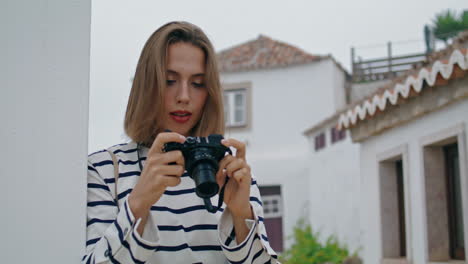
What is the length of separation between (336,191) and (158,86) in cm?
1175

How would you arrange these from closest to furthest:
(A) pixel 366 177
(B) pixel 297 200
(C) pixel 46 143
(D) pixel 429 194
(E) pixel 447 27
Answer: (C) pixel 46 143
(D) pixel 429 194
(A) pixel 366 177
(B) pixel 297 200
(E) pixel 447 27

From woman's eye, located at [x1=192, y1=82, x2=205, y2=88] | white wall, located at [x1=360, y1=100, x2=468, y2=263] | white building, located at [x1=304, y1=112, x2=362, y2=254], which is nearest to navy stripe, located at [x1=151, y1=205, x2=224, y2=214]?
woman's eye, located at [x1=192, y1=82, x2=205, y2=88]

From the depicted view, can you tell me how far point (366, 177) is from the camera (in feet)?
24.3

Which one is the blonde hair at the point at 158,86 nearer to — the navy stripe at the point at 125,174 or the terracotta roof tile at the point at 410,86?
the navy stripe at the point at 125,174

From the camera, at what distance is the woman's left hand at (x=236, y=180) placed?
4.95ft

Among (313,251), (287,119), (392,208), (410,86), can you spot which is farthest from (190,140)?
(287,119)

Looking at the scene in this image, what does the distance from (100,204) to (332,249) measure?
1129 cm

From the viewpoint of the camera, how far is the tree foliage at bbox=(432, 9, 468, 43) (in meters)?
22.4

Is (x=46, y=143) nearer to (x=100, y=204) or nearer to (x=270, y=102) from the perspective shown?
(x=100, y=204)

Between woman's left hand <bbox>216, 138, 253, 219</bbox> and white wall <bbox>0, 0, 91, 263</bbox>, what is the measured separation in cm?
36

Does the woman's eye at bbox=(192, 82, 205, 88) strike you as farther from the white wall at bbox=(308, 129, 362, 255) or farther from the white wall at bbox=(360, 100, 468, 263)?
the white wall at bbox=(308, 129, 362, 255)

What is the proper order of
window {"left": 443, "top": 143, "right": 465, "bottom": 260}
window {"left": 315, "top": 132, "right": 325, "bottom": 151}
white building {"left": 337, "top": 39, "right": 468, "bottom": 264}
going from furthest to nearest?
window {"left": 315, "top": 132, "right": 325, "bottom": 151} < window {"left": 443, "top": 143, "right": 465, "bottom": 260} < white building {"left": 337, "top": 39, "right": 468, "bottom": 264}

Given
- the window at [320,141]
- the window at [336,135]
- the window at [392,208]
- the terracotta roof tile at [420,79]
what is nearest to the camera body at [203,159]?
the terracotta roof tile at [420,79]

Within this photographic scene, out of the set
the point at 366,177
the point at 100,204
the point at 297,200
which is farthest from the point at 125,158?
the point at 297,200
